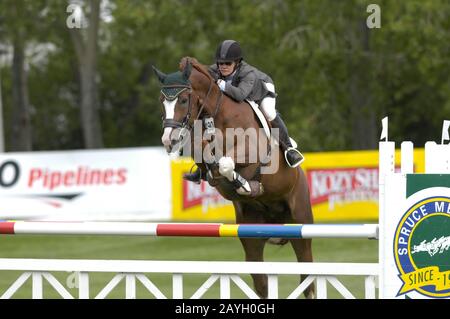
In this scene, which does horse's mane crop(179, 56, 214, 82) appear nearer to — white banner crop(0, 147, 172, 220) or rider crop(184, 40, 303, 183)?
rider crop(184, 40, 303, 183)

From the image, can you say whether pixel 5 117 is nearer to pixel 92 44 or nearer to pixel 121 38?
pixel 121 38

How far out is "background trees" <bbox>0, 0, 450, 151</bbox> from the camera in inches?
837

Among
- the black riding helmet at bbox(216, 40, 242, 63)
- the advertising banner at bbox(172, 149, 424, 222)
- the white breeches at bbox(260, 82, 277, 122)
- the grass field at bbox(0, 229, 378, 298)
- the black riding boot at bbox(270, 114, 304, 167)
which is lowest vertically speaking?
the grass field at bbox(0, 229, 378, 298)

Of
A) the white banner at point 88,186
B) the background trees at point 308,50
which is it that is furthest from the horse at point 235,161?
the background trees at point 308,50

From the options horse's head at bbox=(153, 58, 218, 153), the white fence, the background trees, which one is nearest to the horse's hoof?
horse's head at bbox=(153, 58, 218, 153)

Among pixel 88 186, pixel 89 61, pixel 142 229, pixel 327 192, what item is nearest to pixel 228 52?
pixel 142 229

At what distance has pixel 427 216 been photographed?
5098 millimetres

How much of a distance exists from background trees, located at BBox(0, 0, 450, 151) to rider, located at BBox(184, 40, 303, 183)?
13480 mm

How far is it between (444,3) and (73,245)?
34.1 feet

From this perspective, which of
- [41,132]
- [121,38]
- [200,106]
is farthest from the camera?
[41,132]

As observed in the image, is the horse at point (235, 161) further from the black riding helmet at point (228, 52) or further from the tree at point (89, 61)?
the tree at point (89, 61)

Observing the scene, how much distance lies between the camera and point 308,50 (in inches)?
856

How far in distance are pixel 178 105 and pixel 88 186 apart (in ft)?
29.9

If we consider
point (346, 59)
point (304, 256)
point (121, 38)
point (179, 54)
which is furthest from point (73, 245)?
point (121, 38)
